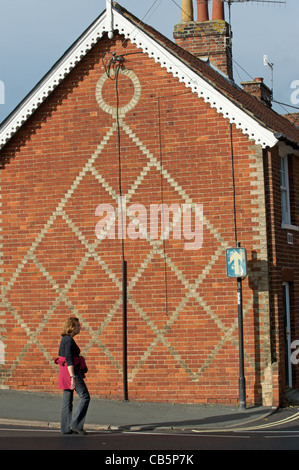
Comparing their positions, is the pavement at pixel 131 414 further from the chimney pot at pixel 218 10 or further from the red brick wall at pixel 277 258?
the chimney pot at pixel 218 10

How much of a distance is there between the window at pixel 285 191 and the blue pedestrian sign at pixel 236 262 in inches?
101

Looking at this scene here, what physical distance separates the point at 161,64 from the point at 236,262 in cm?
481

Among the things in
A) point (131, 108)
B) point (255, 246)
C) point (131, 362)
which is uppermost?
point (131, 108)

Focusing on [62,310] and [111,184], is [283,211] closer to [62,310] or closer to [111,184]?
[111,184]

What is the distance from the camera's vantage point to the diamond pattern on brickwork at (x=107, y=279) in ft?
51.9

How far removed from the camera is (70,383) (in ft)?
38.3

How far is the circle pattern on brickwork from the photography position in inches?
658

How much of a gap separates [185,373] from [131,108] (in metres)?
6.00

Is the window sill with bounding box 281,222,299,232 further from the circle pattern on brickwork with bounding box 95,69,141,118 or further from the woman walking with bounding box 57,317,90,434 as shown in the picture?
the woman walking with bounding box 57,317,90,434

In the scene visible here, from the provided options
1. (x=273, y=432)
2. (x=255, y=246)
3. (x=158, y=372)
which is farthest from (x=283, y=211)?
(x=273, y=432)

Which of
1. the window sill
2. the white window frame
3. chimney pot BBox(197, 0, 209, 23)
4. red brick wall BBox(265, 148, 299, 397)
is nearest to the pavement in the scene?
red brick wall BBox(265, 148, 299, 397)

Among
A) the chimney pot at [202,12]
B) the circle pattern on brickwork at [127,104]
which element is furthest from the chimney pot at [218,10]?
the circle pattern on brickwork at [127,104]

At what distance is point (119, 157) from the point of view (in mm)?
16688

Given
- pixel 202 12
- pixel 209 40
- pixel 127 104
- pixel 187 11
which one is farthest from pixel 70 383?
pixel 202 12
